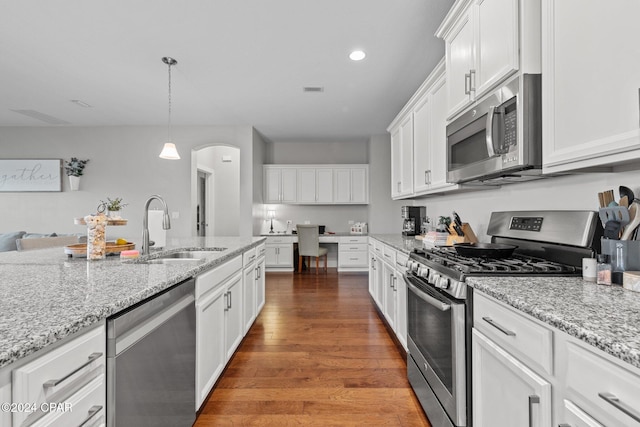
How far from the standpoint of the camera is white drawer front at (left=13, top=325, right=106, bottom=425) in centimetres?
67

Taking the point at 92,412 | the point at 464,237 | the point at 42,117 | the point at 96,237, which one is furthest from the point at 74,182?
the point at 464,237

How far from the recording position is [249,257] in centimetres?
294

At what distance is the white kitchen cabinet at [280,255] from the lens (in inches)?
241

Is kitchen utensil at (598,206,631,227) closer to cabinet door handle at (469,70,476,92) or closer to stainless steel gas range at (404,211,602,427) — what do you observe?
stainless steel gas range at (404,211,602,427)

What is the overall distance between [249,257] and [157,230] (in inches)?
32.2

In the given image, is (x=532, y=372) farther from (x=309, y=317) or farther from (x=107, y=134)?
(x=107, y=134)

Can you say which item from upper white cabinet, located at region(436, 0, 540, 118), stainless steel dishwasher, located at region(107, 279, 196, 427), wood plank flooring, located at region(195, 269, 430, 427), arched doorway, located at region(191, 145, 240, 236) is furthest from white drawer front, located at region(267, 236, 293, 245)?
stainless steel dishwasher, located at region(107, 279, 196, 427)

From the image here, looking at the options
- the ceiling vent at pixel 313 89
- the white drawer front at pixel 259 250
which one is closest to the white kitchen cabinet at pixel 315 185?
A: the ceiling vent at pixel 313 89

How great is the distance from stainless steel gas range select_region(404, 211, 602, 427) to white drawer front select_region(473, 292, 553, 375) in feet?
0.27

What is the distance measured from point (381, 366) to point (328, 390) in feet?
1.69

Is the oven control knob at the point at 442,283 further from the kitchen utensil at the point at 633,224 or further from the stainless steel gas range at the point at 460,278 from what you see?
the kitchen utensil at the point at 633,224

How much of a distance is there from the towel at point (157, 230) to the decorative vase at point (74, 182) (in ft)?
13.4

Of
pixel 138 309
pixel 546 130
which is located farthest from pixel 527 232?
pixel 138 309

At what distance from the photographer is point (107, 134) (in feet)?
18.0
